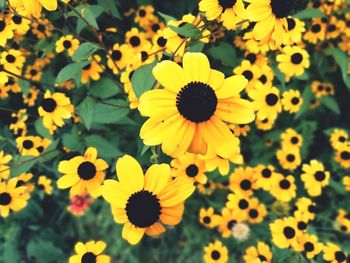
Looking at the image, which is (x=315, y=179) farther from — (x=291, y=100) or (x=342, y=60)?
(x=342, y=60)

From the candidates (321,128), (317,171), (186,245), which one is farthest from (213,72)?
(186,245)

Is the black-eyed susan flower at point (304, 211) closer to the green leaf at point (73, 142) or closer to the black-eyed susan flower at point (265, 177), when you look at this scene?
the black-eyed susan flower at point (265, 177)

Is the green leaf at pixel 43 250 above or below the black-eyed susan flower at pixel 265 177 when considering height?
below

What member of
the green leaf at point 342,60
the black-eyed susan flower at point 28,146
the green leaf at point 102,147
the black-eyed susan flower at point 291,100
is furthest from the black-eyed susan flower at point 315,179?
the black-eyed susan flower at point 28,146

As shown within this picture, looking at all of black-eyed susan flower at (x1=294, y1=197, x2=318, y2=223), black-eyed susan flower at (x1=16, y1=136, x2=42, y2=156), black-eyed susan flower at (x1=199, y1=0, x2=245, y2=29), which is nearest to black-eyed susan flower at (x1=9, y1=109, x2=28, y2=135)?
black-eyed susan flower at (x1=16, y1=136, x2=42, y2=156)

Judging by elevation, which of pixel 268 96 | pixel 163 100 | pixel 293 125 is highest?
pixel 163 100

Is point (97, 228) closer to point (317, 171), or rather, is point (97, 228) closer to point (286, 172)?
point (286, 172)

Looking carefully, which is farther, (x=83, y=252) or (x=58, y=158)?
(x=58, y=158)
